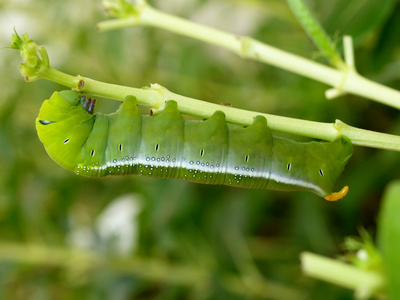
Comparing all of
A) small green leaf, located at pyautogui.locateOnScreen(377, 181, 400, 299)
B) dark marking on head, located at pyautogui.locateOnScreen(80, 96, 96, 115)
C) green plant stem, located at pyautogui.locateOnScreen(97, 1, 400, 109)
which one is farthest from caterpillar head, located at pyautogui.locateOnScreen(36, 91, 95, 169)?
small green leaf, located at pyautogui.locateOnScreen(377, 181, 400, 299)

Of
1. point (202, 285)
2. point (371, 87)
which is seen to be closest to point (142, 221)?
point (202, 285)

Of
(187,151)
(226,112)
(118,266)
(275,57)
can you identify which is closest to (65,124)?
(187,151)

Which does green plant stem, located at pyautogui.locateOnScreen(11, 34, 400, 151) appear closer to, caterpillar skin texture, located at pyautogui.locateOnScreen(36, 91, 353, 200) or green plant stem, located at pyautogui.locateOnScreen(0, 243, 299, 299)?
caterpillar skin texture, located at pyautogui.locateOnScreen(36, 91, 353, 200)

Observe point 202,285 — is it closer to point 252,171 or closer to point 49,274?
point 49,274

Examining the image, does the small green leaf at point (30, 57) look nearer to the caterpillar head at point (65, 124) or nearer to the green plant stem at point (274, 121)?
the green plant stem at point (274, 121)

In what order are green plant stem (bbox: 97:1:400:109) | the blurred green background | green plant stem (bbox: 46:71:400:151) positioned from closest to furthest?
green plant stem (bbox: 46:71:400:151), green plant stem (bbox: 97:1:400:109), the blurred green background

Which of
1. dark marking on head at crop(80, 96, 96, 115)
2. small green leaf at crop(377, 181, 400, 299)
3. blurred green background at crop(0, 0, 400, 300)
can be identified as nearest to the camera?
small green leaf at crop(377, 181, 400, 299)
